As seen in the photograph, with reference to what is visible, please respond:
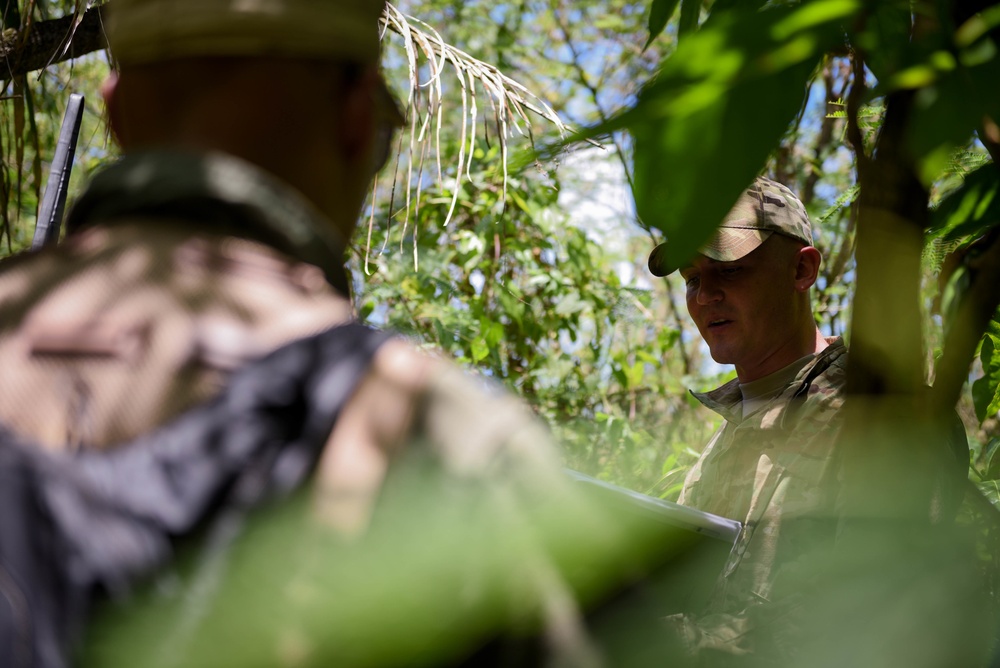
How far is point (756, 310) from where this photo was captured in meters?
2.55

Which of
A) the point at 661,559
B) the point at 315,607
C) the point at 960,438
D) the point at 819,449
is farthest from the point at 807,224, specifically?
the point at 315,607

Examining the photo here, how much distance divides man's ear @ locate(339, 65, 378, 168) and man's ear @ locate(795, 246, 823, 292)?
1.93 metres

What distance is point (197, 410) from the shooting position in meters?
0.66

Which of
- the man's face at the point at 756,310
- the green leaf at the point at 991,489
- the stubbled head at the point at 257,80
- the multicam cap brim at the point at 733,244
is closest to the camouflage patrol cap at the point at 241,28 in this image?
the stubbled head at the point at 257,80

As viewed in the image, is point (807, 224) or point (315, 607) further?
point (807, 224)

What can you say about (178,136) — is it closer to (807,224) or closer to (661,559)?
(661,559)

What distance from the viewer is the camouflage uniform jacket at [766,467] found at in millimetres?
1934

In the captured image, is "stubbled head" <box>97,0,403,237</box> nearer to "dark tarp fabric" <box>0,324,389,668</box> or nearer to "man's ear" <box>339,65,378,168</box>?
"man's ear" <box>339,65,378,168</box>

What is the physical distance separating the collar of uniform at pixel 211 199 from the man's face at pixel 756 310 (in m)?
1.91

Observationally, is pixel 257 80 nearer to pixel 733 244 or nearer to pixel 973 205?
pixel 973 205

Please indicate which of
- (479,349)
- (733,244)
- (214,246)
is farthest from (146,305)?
(479,349)

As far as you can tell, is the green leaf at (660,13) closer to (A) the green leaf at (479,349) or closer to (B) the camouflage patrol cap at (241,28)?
(B) the camouflage patrol cap at (241,28)

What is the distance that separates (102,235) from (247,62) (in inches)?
6.8

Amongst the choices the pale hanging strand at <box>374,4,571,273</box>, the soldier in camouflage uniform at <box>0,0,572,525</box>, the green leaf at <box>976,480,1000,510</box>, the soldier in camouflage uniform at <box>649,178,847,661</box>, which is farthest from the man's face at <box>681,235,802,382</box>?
the soldier in camouflage uniform at <box>0,0,572,525</box>
